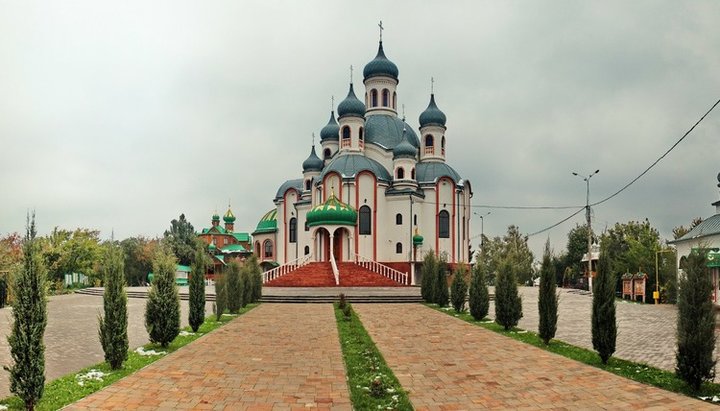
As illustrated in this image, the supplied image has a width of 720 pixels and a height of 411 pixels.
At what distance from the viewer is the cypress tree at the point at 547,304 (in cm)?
1229

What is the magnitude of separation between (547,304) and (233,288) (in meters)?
11.5

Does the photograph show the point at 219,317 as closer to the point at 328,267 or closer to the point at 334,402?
the point at 334,402

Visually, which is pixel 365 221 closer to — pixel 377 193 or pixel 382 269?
pixel 377 193

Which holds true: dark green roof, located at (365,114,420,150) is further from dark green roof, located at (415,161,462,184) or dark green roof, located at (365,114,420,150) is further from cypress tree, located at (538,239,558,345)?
cypress tree, located at (538,239,558,345)

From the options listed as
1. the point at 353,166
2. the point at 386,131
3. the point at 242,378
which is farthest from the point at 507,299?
the point at 386,131

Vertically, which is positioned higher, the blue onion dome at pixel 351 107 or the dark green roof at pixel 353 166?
the blue onion dome at pixel 351 107

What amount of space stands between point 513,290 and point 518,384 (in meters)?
7.17

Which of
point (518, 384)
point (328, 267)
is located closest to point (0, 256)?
point (328, 267)

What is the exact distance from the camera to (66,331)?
15.2m

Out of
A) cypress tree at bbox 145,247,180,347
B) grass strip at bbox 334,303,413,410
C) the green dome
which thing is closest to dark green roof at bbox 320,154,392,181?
the green dome

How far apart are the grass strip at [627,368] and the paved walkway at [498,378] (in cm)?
26

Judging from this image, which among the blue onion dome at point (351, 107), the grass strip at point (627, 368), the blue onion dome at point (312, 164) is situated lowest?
the grass strip at point (627, 368)

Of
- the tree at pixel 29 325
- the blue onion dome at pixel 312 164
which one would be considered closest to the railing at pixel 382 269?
the blue onion dome at pixel 312 164

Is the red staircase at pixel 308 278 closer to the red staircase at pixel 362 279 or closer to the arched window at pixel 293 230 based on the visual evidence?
the red staircase at pixel 362 279
